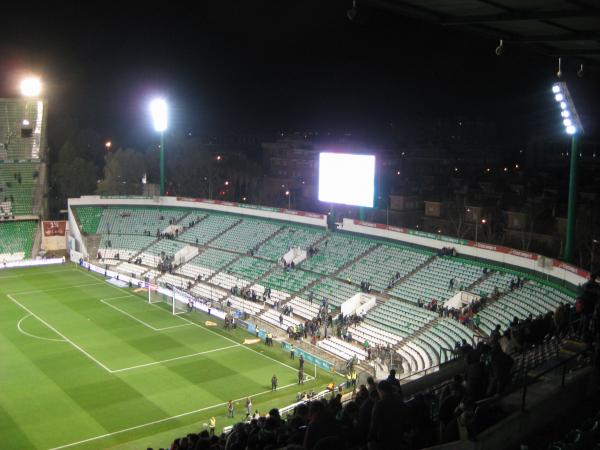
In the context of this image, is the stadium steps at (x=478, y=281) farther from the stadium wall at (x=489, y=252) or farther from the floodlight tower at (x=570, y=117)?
the floodlight tower at (x=570, y=117)

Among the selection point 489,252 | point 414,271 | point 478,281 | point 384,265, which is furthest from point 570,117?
point 384,265

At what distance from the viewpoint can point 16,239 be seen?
55.5 metres

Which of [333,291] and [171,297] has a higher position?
[333,291]

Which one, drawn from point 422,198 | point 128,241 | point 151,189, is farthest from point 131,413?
point 151,189

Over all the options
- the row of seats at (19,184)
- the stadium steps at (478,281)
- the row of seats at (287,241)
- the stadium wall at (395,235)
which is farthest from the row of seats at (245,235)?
the row of seats at (19,184)

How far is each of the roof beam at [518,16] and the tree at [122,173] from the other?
61601 mm

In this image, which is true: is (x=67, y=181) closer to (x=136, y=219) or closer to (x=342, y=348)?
(x=136, y=219)

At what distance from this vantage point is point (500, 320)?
2805 cm

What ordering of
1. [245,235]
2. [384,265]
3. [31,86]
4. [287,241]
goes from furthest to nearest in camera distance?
[31,86], [245,235], [287,241], [384,265]

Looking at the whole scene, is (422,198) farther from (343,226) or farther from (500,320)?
(500,320)

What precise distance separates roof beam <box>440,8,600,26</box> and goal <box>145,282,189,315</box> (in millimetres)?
31266

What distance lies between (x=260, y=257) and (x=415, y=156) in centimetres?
3896

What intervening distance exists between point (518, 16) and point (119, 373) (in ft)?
80.2

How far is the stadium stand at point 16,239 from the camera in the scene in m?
53.6
